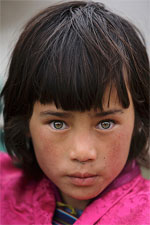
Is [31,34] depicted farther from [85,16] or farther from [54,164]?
[54,164]

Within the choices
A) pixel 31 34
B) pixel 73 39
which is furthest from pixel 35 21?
pixel 73 39

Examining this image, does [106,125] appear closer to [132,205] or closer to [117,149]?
[117,149]

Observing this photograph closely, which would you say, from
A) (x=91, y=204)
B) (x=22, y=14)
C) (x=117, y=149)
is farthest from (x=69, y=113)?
(x=22, y=14)

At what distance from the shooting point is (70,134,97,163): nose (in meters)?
0.73

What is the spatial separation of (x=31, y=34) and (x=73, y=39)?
A: 152mm

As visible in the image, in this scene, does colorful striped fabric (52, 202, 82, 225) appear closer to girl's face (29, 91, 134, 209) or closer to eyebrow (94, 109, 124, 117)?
girl's face (29, 91, 134, 209)

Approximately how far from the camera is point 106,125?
2.57 feet

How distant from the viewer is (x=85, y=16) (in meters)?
0.85

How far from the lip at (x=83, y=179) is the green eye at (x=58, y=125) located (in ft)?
0.41

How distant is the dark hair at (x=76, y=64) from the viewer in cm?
75

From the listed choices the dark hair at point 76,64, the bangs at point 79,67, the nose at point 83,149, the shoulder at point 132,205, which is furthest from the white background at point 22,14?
the shoulder at point 132,205

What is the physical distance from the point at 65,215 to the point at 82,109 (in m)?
0.38

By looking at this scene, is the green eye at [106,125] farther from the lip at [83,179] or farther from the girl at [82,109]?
the lip at [83,179]

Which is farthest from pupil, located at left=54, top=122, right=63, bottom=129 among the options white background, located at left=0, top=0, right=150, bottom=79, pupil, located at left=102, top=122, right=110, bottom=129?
white background, located at left=0, top=0, right=150, bottom=79
